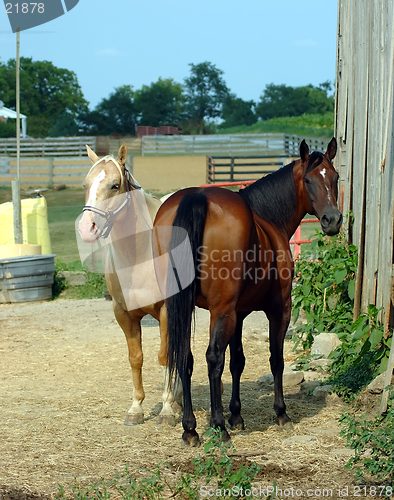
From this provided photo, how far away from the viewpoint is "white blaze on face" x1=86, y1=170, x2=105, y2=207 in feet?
12.0

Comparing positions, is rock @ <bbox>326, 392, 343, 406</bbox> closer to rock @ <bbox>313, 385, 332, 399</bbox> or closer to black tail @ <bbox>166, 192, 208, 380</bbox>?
rock @ <bbox>313, 385, 332, 399</bbox>

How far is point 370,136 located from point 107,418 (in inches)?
131

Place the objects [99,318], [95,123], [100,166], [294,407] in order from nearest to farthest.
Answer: [100,166], [294,407], [99,318], [95,123]

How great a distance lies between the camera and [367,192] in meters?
5.03

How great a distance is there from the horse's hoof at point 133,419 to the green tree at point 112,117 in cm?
5380

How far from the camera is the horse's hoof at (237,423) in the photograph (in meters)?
4.01

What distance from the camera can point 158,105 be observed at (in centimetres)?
6175

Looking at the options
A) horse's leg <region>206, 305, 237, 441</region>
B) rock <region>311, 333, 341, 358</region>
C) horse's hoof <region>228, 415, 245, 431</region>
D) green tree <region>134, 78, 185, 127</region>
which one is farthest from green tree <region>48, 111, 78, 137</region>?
horse's leg <region>206, 305, 237, 441</region>

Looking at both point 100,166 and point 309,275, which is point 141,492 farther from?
point 309,275

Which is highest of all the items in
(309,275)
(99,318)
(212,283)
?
(212,283)

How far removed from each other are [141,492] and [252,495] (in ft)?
1.81

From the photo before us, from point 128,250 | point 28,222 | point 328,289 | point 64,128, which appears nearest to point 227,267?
point 128,250

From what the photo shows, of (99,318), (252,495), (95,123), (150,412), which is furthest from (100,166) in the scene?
(95,123)

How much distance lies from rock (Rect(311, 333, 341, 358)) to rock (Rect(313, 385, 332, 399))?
0.64 m
